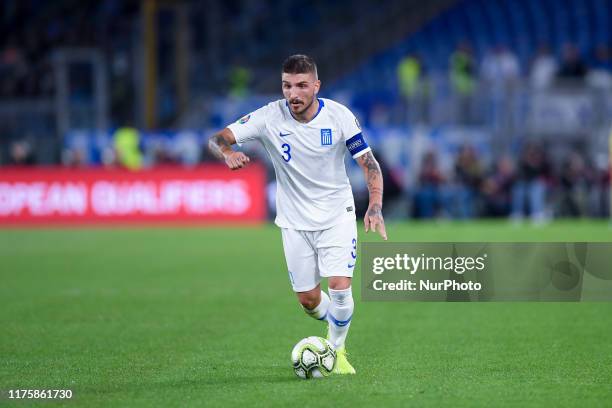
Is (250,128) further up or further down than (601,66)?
further down

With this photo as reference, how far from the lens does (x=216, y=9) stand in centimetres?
3581

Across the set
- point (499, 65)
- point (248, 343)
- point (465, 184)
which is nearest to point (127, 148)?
point (465, 184)

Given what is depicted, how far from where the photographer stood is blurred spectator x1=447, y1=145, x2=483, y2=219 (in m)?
27.6

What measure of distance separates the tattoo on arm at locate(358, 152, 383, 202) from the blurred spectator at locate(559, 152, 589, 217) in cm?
1958

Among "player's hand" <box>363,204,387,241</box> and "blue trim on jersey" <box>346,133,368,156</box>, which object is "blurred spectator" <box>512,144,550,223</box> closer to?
"blue trim on jersey" <box>346,133,368,156</box>

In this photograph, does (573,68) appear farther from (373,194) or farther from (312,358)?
(312,358)

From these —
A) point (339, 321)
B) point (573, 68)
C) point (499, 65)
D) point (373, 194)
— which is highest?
point (499, 65)

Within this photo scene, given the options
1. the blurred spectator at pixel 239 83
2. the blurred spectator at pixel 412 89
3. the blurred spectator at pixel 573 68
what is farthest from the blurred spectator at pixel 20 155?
the blurred spectator at pixel 573 68

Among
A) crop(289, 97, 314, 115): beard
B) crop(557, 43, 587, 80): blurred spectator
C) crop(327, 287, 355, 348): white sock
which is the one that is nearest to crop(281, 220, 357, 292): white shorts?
crop(327, 287, 355, 348): white sock

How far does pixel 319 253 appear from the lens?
841 cm

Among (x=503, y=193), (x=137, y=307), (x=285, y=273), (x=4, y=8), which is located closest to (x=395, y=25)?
(x=503, y=193)

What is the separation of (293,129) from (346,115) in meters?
0.39

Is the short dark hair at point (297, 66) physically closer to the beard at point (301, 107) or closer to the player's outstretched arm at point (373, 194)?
the beard at point (301, 107)

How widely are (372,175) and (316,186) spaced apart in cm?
41
